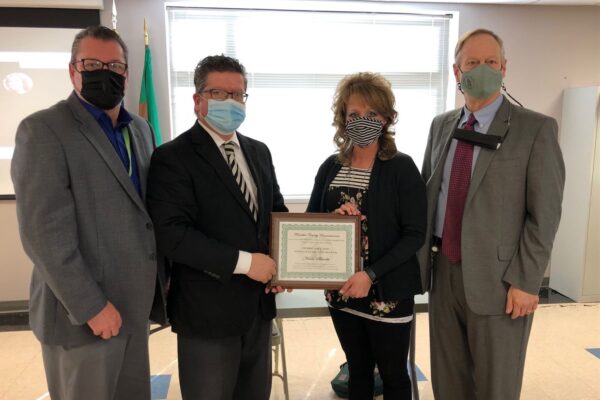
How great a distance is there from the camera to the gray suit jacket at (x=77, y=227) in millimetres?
1354

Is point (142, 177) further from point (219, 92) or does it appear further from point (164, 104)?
point (164, 104)

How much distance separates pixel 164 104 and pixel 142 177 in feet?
8.29

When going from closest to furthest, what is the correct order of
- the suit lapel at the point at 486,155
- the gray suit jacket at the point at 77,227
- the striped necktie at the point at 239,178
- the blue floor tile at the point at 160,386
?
the gray suit jacket at the point at 77,227 < the striped necktie at the point at 239,178 < the suit lapel at the point at 486,155 < the blue floor tile at the point at 160,386

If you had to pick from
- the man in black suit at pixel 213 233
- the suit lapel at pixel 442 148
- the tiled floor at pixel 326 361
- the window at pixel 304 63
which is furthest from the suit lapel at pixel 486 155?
the window at pixel 304 63

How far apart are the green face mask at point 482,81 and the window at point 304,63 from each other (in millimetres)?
2215

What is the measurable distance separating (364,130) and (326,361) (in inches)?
76.6

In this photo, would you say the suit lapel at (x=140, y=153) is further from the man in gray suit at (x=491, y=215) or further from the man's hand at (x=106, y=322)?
the man in gray suit at (x=491, y=215)

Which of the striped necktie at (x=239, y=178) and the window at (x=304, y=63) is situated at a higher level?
the window at (x=304, y=63)

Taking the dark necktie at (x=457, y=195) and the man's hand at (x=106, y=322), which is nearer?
the man's hand at (x=106, y=322)

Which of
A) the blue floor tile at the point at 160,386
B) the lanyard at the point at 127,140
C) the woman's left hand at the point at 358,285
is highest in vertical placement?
the lanyard at the point at 127,140

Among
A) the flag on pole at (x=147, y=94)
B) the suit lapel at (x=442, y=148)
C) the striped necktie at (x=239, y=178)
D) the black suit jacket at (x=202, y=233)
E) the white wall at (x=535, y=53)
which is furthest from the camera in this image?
the white wall at (x=535, y=53)

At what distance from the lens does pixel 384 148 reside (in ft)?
5.78

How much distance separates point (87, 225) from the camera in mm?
1443

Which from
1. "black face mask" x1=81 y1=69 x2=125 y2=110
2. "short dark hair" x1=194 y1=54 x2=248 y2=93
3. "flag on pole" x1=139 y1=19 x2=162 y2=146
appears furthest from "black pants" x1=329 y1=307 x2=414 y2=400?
"flag on pole" x1=139 y1=19 x2=162 y2=146
